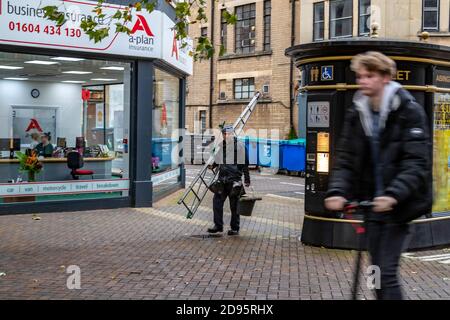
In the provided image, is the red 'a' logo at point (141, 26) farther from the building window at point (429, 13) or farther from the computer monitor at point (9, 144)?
the building window at point (429, 13)

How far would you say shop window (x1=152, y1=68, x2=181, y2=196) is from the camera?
50.7 feet

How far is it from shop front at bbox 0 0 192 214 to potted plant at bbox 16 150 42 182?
0.8 inches

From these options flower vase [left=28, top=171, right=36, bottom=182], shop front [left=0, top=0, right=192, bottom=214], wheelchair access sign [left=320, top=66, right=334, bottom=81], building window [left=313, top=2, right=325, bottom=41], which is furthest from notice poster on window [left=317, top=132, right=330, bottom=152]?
building window [left=313, top=2, right=325, bottom=41]

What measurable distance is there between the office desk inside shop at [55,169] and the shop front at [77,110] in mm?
22

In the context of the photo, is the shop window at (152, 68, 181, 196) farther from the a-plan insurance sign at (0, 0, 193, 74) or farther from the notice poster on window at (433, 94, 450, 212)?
the notice poster on window at (433, 94, 450, 212)

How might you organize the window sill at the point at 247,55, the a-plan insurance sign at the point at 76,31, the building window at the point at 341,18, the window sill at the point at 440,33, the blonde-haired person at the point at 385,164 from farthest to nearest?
the window sill at the point at 247,55, the building window at the point at 341,18, the window sill at the point at 440,33, the a-plan insurance sign at the point at 76,31, the blonde-haired person at the point at 385,164

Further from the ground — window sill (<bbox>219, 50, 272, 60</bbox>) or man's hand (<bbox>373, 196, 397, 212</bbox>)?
window sill (<bbox>219, 50, 272, 60</bbox>)

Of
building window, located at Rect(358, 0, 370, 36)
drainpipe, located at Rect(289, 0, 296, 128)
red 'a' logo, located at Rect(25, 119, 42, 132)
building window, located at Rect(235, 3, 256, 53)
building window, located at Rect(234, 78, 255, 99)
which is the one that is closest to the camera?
red 'a' logo, located at Rect(25, 119, 42, 132)

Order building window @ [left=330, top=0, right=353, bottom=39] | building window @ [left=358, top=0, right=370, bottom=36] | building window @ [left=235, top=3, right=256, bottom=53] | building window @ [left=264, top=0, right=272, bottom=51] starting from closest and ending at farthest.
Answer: building window @ [left=358, top=0, right=370, bottom=36] < building window @ [left=330, top=0, right=353, bottom=39] < building window @ [left=264, top=0, right=272, bottom=51] < building window @ [left=235, top=3, right=256, bottom=53]

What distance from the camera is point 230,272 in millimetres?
7547

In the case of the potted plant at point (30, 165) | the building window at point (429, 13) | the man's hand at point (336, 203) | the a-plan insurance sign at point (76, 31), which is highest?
the building window at point (429, 13)

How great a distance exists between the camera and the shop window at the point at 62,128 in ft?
42.8

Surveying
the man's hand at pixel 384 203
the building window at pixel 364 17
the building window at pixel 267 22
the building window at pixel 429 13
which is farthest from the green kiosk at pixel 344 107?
the building window at pixel 267 22
